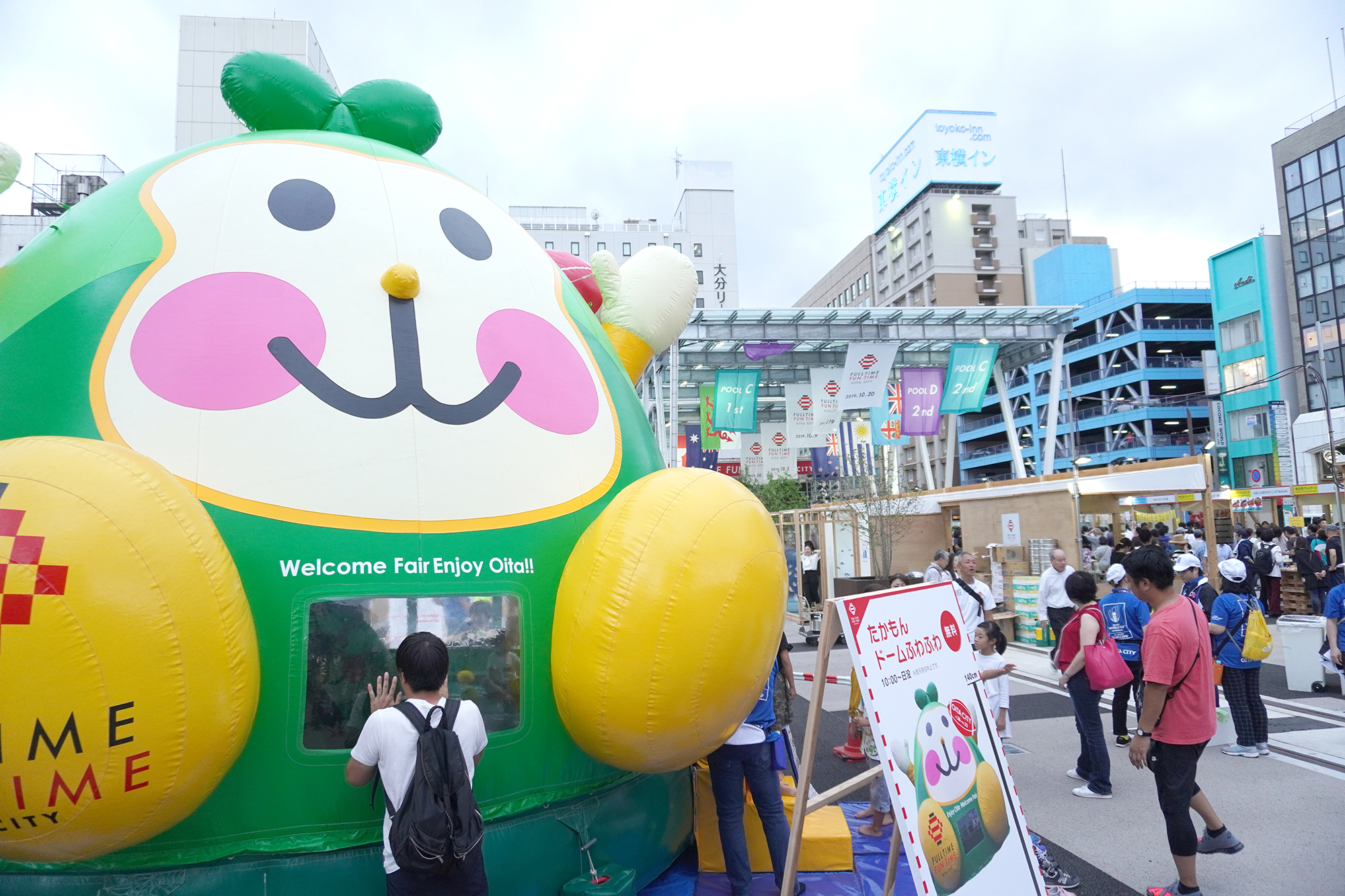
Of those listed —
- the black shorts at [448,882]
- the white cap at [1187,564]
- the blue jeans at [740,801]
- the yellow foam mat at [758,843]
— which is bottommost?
the yellow foam mat at [758,843]

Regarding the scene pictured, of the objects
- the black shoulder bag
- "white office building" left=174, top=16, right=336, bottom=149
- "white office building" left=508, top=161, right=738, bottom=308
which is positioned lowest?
the black shoulder bag

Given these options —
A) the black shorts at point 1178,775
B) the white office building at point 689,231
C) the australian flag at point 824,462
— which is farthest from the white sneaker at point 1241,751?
the white office building at point 689,231

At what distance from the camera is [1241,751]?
23.1ft

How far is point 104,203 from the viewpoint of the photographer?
14.0 ft

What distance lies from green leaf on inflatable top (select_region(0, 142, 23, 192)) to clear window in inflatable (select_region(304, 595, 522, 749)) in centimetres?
295

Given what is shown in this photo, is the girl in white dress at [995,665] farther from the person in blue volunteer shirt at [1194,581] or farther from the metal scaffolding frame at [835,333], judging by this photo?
the metal scaffolding frame at [835,333]

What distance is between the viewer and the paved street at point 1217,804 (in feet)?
15.6

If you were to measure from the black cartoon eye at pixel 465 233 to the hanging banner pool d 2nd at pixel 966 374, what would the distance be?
62.6 feet

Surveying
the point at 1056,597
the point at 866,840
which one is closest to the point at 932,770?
the point at 866,840

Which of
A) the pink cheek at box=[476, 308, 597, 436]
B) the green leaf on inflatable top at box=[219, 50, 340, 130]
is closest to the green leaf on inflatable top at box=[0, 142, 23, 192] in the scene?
the green leaf on inflatable top at box=[219, 50, 340, 130]

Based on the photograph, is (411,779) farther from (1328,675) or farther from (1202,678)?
(1328,675)

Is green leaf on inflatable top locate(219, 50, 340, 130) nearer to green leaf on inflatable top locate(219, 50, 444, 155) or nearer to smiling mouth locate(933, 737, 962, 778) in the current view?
green leaf on inflatable top locate(219, 50, 444, 155)

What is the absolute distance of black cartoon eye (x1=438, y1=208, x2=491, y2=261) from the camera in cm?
441

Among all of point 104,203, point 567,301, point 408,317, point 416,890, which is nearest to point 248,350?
point 408,317
